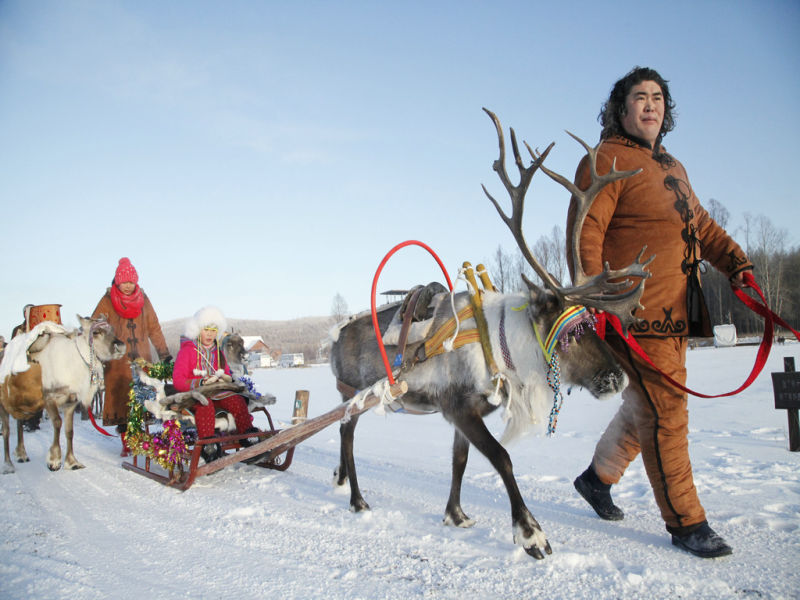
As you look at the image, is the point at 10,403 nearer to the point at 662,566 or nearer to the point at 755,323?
the point at 662,566

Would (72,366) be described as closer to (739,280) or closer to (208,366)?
(208,366)

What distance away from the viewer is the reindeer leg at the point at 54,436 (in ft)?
20.5

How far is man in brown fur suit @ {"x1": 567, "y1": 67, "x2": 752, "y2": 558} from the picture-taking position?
318 cm

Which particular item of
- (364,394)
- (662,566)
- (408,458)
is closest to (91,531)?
(364,394)

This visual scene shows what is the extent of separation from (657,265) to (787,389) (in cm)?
416

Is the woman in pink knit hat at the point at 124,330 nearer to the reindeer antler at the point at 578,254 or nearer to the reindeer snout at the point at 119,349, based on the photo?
the reindeer snout at the point at 119,349

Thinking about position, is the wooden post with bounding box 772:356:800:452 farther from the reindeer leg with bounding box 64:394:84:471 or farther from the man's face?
the reindeer leg with bounding box 64:394:84:471

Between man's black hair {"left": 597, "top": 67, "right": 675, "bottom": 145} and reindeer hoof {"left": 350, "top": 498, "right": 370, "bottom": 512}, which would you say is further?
reindeer hoof {"left": 350, "top": 498, "right": 370, "bottom": 512}

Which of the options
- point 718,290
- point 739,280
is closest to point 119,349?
point 739,280

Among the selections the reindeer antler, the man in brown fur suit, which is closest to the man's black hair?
the man in brown fur suit

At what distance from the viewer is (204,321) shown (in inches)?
238

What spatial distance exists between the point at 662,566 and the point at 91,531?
3.93m

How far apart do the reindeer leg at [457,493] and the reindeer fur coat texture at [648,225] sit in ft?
5.35

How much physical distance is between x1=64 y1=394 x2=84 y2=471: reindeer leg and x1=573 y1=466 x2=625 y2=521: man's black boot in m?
5.83
